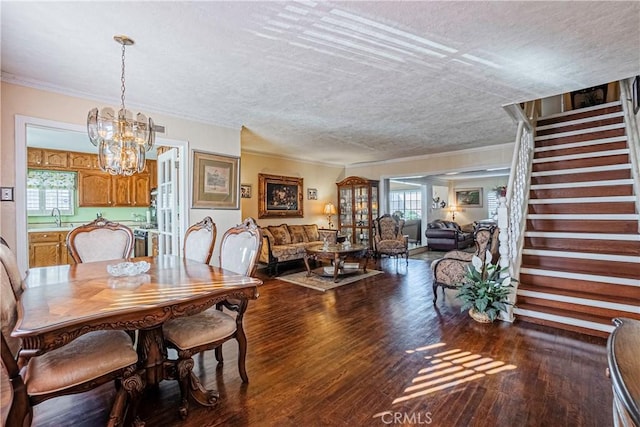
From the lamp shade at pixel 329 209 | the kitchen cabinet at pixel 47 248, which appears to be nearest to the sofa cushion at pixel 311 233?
the lamp shade at pixel 329 209

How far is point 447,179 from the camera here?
11367 mm

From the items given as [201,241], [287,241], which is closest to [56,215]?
[287,241]

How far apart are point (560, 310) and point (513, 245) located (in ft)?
2.57

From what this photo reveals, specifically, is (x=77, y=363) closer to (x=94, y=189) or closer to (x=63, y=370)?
(x=63, y=370)

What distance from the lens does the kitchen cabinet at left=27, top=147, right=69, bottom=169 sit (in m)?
5.30

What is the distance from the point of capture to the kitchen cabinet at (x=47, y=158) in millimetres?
5303

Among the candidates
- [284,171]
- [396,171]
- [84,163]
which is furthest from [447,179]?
[84,163]

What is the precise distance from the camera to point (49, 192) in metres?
5.73

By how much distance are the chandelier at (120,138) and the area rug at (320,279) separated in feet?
9.91

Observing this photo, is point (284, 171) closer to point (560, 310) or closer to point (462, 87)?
point (462, 87)

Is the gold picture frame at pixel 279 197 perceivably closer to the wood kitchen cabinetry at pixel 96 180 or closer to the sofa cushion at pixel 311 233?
the sofa cushion at pixel 311 233

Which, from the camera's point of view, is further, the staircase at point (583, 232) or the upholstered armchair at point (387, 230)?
the upholstered armchair at point (387, 230)

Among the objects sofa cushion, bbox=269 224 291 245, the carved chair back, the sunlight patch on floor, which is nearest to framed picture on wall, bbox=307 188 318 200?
sofa cushion, bbox=269 224 291 245

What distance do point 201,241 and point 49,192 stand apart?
16.8ft
